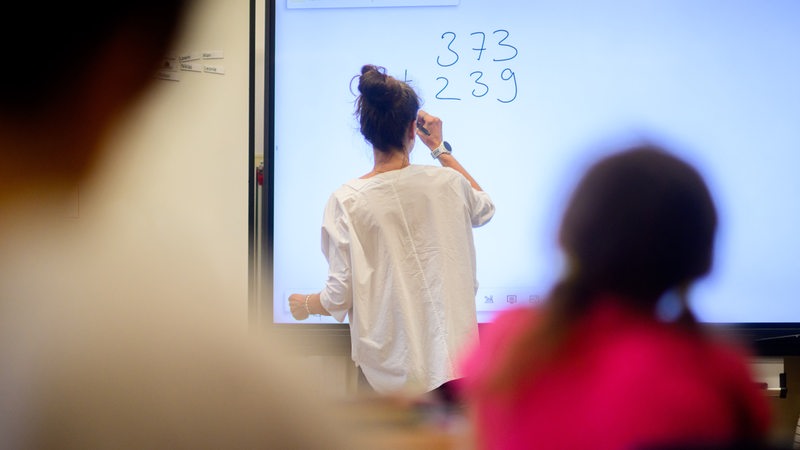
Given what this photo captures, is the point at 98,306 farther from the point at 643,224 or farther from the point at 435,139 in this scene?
the point at 435,139

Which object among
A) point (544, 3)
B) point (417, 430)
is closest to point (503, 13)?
point (544, 3)

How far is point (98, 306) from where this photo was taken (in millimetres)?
273

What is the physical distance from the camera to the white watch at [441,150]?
6.44 ft

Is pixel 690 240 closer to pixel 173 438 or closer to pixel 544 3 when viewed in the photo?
pixel 173 438

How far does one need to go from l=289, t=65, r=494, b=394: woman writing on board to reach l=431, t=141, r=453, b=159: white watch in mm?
49

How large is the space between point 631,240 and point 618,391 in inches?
7.1

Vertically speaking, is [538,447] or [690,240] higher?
[690,240]

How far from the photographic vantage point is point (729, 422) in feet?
2.19

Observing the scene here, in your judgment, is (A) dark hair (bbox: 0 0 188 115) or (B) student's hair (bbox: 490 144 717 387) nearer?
(A) dark hair (bbox: 0 0 188 115)

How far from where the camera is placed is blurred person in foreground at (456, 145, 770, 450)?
765 mm

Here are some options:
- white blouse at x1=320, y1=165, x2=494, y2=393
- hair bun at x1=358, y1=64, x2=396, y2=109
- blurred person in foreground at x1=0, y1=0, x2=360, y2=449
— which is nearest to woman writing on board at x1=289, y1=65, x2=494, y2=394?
white blouse at x1=320, y1=165, x2=494, y2=393

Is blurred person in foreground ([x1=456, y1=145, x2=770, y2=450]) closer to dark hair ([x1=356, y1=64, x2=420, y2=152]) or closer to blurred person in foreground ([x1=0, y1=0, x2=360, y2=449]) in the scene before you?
blurred person in foreground ([x1=0, y1=0, x2=360, y2=449])

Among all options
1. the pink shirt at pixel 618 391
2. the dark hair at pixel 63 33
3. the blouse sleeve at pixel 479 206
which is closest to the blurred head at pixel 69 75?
the dark hair at pixel 63 33

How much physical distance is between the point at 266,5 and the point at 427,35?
0.43 meters
